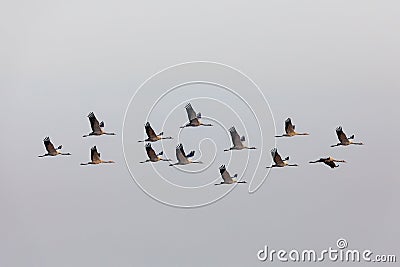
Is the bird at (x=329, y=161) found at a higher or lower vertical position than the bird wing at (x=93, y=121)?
lower

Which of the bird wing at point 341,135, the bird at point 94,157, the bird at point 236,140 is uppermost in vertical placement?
the bird wing at point 341,135

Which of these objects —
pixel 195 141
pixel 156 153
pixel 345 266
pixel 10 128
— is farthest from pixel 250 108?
pixel 10 128

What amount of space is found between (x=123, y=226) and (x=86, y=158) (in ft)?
0.89

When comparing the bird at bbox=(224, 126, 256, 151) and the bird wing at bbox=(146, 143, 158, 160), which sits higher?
the bird at bbox=(224, 126, 256, 151)

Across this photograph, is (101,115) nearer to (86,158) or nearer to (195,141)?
(86,158)

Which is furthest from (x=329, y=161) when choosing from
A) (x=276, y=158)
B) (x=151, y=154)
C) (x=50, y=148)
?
(x=50, y=148)

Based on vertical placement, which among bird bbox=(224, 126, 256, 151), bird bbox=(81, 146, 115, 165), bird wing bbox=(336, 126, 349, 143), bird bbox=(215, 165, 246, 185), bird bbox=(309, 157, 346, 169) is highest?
bird wing bbox=(336, 126, 349, 143)

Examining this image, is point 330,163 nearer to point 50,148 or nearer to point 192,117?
point 192,117

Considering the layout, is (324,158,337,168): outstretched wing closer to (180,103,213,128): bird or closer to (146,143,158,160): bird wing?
(180,103,213,128): bird

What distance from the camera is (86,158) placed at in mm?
1606

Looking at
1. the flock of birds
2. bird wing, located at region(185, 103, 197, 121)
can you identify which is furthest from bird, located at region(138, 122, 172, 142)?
bird wing, located at region(185, 103, 197, 121)

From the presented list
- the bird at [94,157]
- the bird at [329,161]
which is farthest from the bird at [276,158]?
the bird at [94,157]

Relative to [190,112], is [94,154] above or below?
below

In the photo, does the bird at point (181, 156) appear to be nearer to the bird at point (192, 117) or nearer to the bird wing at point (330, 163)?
the bird at point (192, 117)
